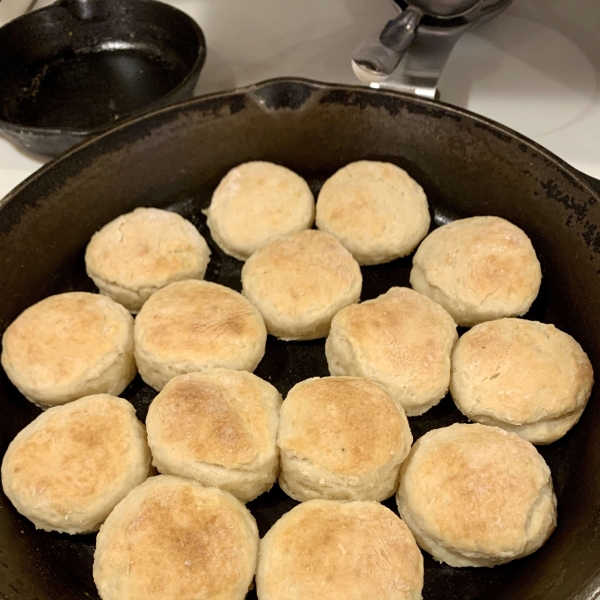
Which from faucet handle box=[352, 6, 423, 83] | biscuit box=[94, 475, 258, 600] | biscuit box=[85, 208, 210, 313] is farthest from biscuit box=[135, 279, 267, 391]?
faucet handle box=[352, 6, 423, 83]

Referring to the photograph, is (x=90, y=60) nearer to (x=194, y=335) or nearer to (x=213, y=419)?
(x=194, y=335)

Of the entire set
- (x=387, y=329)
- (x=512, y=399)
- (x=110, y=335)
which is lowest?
(x=512, y=399)

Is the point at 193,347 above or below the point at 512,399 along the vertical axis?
above

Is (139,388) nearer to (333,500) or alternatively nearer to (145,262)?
(145,262)

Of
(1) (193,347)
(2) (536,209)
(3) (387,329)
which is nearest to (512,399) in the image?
(3) (387,329)

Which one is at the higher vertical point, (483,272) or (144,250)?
(144,250)

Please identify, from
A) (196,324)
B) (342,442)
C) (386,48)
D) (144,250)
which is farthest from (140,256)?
(386,48)
